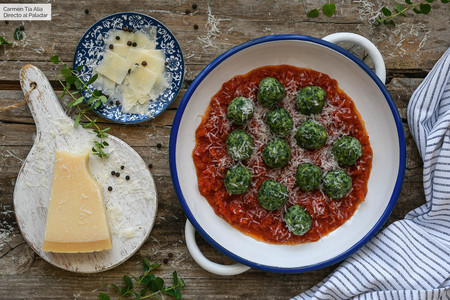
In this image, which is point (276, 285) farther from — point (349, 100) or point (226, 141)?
point (349, 100)

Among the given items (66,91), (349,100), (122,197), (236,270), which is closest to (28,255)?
(122,197)

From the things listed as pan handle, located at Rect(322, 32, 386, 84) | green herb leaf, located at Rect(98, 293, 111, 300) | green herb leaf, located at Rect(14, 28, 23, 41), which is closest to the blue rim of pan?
pan handle, located at Rect(322, 32, 386, 84)

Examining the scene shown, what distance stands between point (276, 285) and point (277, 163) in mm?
854

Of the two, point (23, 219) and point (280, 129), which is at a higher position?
point (280, 129)

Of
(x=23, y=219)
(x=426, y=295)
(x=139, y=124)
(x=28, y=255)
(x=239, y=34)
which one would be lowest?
(x=28, y=255)

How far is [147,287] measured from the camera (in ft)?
8.70

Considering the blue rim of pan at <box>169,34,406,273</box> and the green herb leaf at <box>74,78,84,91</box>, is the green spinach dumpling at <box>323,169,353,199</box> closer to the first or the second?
the blue rim of pan at <box>169,34,406,273</box>

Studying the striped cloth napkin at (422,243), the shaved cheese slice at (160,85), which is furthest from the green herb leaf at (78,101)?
the striped cloth napkin at (422,243)

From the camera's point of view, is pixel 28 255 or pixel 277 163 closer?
pixel 277 163

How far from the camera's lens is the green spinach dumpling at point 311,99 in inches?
93.9

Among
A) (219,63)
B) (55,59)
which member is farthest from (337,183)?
(55,59)

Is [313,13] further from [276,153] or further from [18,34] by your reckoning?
[18,34]

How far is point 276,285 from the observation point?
Result: 8.86 ft

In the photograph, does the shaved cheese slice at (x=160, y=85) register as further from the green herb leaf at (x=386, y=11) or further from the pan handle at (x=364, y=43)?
the green herb leaf at (x=386, y=11)
